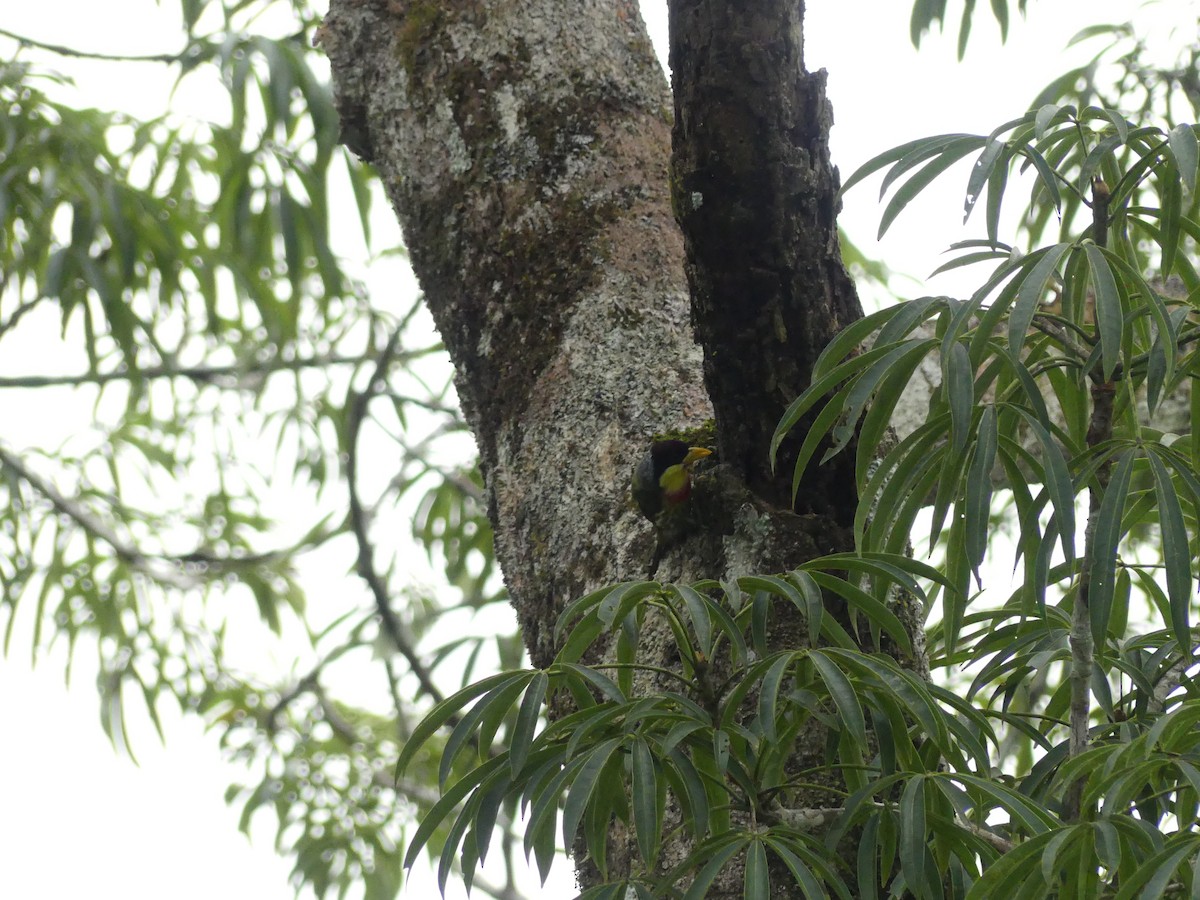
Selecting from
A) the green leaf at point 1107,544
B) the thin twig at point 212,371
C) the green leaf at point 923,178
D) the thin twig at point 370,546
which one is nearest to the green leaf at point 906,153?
the green leaf at point 923,178

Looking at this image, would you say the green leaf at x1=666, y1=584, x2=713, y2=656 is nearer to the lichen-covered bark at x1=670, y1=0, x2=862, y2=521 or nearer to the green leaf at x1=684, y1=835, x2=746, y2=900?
the green leaf at x1=684, y1=835, x2=746, y2=900

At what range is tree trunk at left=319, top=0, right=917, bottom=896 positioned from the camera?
100 centimetres

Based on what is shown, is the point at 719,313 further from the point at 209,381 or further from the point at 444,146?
the point at 209,381

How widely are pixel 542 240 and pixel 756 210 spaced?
14.7 inches

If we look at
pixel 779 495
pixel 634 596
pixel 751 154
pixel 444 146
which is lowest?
pixel 634 596

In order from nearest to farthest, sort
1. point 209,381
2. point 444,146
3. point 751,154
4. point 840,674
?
point 840,674 < point 751,154 < point 444,146 < point 209,381

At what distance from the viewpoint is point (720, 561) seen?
106 centimetres

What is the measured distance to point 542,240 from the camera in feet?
4.34

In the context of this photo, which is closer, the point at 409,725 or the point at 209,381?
the point at 409,725

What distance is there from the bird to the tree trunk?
3cm

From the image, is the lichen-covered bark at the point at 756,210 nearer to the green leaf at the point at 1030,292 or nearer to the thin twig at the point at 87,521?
the green leaf at the point at 1030,292

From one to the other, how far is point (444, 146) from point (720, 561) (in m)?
0.64

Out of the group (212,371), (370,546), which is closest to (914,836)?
(370,546)

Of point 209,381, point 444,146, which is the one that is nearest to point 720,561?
point 444,146
